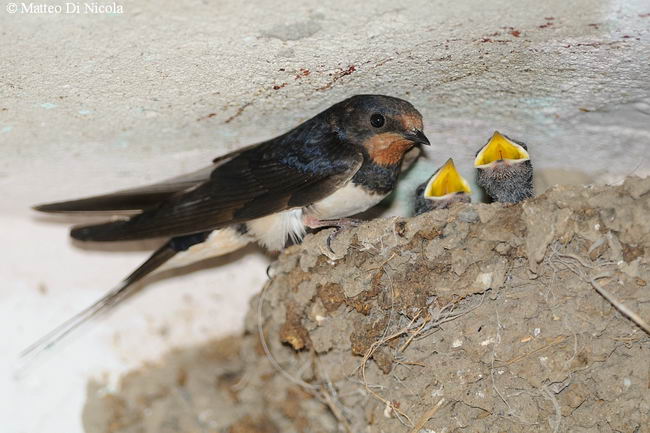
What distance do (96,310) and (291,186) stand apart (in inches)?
42.3

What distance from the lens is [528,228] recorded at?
256 cm

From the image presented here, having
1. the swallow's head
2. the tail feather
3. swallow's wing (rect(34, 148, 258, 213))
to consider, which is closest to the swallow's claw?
the swallow's head

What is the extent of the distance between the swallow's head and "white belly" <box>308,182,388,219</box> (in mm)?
119

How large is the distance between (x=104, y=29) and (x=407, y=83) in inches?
38.6

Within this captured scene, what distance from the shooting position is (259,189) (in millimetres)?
2854

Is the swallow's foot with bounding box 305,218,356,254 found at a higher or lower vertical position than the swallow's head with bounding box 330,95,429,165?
lower

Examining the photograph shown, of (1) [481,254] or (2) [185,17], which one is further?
(1) [481,254]

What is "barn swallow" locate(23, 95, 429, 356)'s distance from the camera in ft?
9.09

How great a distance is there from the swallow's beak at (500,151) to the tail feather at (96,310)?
1.15 meters

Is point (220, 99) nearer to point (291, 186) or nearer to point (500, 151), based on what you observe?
point (291, 186)

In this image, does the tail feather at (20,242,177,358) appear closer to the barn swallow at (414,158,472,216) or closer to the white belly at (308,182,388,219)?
the white belly at (308,182,388,219)

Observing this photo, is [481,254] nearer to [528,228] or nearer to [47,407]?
[528,228]

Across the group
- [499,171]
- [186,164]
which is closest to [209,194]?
[186,164]

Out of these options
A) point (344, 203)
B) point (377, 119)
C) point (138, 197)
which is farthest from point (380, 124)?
point (138, 197)
